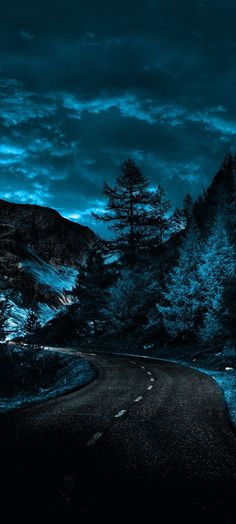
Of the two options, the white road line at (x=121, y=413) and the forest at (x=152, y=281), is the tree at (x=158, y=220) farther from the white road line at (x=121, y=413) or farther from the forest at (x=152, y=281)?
the white road line at (x=121, y=413)

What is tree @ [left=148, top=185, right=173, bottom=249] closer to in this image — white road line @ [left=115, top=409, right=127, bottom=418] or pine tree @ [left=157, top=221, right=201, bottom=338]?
pine tree @ [left=157, top=221, right=201, bottom=338]

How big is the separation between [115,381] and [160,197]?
29.4 m

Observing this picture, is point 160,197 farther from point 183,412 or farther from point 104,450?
point 104,450

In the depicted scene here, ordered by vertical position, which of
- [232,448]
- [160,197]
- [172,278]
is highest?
[160,197]

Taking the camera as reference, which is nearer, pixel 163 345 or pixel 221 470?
pixel 221 470

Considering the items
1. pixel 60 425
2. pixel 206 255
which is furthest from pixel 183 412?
pixel 206 255

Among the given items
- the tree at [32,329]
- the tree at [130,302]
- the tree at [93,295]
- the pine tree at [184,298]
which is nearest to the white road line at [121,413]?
the tree at [32,329]

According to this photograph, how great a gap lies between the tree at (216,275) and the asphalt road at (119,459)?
60.7 feet

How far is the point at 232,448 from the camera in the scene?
6824 mm

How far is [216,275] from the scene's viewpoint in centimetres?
3203

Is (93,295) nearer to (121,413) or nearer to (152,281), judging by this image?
(152,281)

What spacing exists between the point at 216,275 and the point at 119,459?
27016 millimetres

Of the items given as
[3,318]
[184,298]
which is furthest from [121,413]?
[3,318]

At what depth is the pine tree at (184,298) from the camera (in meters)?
33.3
